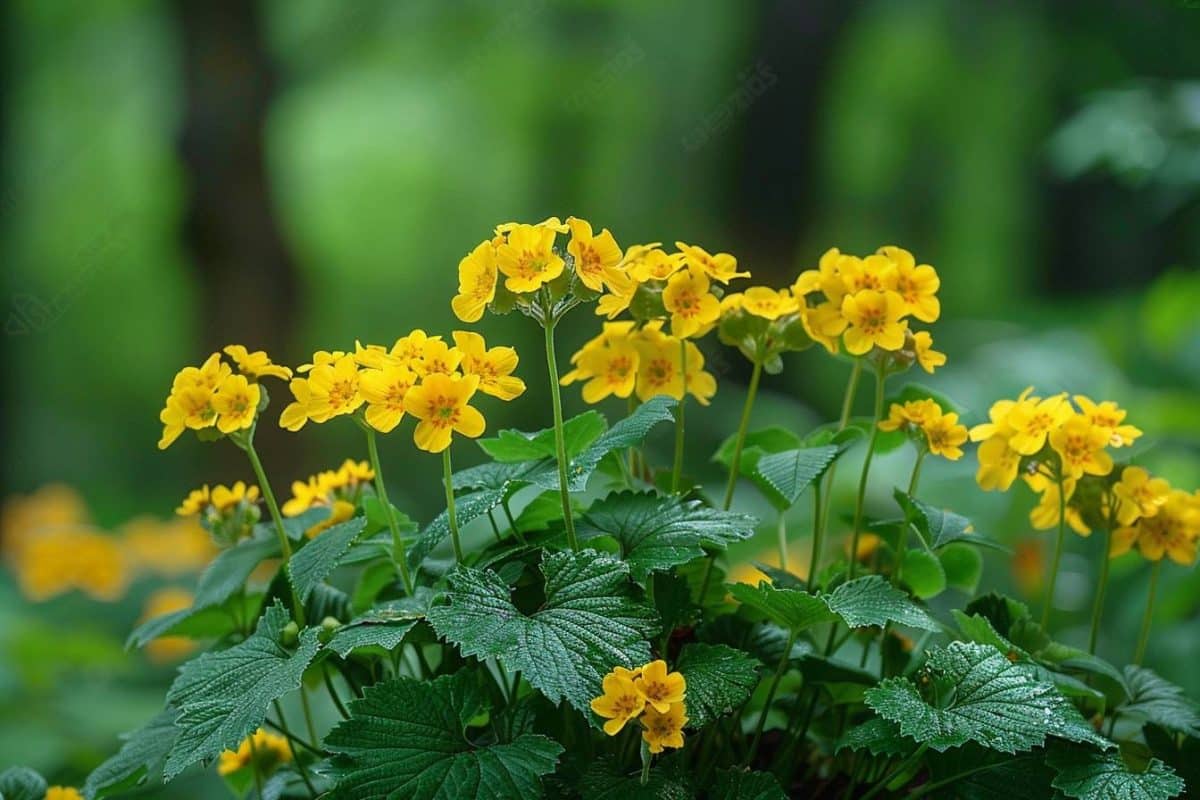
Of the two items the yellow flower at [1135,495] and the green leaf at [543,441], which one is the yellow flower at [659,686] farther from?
the yellow flower at [1135,495]

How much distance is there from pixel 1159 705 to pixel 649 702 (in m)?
0.32

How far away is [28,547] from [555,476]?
1705 millimetres

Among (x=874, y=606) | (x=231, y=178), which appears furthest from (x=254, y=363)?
(x=231, y=178)

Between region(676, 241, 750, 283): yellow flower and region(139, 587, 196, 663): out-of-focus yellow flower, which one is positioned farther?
region(139, 587, 196, 663): out-of-focus yellow flower

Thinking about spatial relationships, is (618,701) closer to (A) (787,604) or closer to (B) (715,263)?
(A) (787,604)

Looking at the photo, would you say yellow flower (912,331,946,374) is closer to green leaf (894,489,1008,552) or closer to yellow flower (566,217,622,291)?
green leaf (894,489,1008,552)

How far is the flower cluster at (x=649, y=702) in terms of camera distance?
1.55ft

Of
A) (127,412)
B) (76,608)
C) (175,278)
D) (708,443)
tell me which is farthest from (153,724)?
(127,412)

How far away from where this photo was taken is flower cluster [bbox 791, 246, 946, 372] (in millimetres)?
605

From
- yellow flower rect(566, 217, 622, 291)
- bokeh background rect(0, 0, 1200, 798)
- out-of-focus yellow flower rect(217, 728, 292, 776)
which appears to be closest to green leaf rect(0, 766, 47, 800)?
out-of-focus yellow flower rect(217, 728, 292, 776)

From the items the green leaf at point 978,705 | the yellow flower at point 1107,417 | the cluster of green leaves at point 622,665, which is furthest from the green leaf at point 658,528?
the yellow flower at point 1107,417

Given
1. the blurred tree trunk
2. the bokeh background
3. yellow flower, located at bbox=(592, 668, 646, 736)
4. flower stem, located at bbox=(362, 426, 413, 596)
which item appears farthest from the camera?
the blurred tree trunk

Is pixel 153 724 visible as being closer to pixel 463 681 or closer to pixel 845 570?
pixel 463 681

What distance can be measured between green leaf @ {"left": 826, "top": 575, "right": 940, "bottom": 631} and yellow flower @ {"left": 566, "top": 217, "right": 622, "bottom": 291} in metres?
0.19
